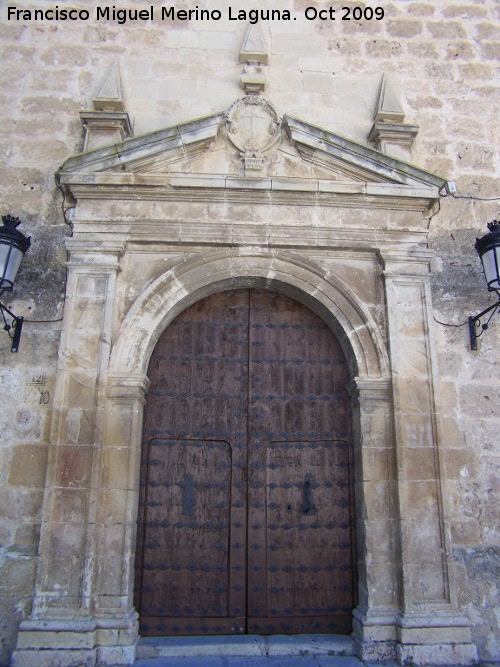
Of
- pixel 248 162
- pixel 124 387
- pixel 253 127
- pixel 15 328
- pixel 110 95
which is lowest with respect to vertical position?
pixel 124 387

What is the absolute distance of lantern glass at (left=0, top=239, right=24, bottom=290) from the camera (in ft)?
13.3

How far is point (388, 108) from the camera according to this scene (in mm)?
4922

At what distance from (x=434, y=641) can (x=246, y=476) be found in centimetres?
164

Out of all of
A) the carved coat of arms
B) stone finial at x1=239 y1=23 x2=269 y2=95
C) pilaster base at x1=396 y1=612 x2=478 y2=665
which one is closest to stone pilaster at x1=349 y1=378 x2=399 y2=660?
pilaster base at x1=396 y1=612 x2=478 y2=665

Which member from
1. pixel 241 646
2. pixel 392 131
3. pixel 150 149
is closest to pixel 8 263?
pixel 150 149

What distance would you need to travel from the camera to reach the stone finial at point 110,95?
475cm

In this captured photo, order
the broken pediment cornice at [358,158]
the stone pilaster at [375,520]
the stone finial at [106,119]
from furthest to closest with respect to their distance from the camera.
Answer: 1. the stone finial at [106,119]
2. the broken pediment cornice at [358,158]
3. the stone pilaster at [375,520]

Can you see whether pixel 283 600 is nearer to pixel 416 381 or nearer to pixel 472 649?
pixel 472 649

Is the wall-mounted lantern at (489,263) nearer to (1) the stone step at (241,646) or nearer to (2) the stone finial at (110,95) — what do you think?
(1) the stone step at (241,646)

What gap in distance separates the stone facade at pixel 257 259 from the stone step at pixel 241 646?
8.3 inches

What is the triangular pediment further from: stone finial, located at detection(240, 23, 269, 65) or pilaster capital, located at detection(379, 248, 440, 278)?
stone finial, located at detection(240, 23, 269, 65)

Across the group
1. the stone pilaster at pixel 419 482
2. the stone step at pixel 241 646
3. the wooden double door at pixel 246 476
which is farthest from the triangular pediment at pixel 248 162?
the stone step at pixel 241 646

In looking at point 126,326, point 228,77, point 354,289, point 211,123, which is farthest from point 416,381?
point 228,77

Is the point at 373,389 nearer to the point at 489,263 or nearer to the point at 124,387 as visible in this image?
the point at 489,263
